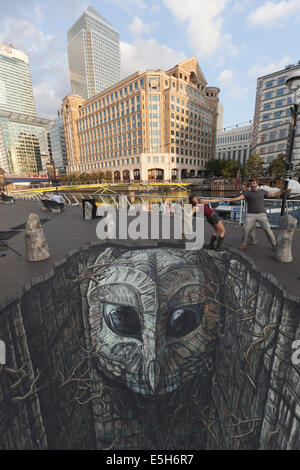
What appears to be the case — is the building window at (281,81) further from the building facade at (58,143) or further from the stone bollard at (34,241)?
the building facade at (58,143)

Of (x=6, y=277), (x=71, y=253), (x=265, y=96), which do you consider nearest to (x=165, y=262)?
(x=71, y=253)

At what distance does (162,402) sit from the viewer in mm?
3152

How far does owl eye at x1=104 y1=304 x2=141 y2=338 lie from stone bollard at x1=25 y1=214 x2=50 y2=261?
2418mm

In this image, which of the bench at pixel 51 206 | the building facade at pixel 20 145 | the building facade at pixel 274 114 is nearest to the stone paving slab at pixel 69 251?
the bench at pixel 51 206

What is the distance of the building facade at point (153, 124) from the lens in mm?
58562

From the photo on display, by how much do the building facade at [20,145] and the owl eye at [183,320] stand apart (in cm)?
11497

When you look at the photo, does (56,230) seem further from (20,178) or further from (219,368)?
(20,178)

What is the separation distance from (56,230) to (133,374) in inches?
253

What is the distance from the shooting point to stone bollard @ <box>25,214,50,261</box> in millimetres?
4926

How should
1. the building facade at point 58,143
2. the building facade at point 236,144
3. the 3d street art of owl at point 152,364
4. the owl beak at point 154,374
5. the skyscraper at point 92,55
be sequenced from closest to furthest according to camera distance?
1. the 3d street art of owl at point 152,364
2. the owl beak at point 154,374
3. the building facade at point 58,143
4. the building facade at point 236,144
5. the skyscraper at point 92,55

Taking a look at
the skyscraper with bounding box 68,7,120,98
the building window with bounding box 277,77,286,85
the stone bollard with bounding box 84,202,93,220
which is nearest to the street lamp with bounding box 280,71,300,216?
the stone bollard with bounding box 84,202,93,220

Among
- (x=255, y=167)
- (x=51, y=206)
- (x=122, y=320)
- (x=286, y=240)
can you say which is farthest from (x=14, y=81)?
(x=286, y=240)

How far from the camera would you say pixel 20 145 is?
10169 cm

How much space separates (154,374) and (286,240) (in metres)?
4.17
